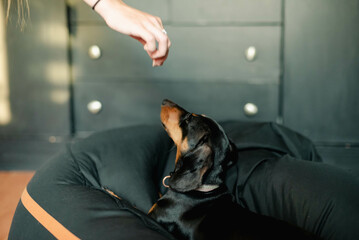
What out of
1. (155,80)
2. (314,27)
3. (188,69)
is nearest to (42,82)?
(155,80)

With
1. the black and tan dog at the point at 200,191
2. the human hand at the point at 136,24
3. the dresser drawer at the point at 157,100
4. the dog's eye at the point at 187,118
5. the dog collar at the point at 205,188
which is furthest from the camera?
the dresser drawer at the point at 157,100

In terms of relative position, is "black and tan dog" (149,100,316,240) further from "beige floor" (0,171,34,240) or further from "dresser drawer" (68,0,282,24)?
"dresser drawer" (68,0,282,24)

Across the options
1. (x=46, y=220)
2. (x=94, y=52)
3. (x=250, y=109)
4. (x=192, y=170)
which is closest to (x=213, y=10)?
(x=250, y=109)

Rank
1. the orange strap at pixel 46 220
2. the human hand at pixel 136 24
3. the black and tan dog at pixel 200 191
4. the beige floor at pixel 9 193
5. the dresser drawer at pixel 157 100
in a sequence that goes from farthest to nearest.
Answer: the dresser drawer at pixel 157 100 → the beige floor at pixel 9 193 → the black and tan dog at pixel 200 191 → the orange strap at pixel 46 220 → the human hand at pixel 136 24

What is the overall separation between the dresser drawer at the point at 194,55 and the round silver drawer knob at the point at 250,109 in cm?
15

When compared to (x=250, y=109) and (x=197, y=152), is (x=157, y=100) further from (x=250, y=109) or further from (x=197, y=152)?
(x=197, y=152)

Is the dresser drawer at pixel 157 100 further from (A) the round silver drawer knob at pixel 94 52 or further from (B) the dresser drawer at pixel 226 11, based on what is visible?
(B) the dresser drawer at pixel 226 11

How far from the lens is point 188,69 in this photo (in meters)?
2.12

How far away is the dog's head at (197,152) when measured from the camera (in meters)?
1.28

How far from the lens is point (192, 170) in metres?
1.29

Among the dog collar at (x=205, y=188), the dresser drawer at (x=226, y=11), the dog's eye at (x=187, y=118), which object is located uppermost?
the dresser drawer at (x=226, y=11)

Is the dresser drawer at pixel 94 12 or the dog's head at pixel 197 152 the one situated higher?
the dresser drawer at pixel 94 12

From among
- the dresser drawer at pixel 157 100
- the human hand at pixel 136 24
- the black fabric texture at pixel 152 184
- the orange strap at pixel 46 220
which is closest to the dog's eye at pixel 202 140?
the black fabric texture at pixel 152 184

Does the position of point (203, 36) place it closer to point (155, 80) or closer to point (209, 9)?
A: point (209, 9)
